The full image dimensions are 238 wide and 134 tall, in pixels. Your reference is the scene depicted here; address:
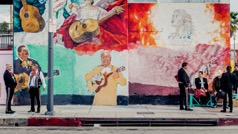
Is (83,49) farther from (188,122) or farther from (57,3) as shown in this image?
(188,122)

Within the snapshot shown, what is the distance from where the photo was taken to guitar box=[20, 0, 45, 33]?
56.0 ft

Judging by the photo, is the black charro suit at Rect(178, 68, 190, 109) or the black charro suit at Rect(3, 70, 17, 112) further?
the black charro suit at Rect(178, 68, 190, 109)

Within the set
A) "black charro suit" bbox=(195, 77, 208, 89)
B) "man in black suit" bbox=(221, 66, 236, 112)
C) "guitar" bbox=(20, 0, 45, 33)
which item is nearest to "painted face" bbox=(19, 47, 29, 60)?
"guitar" bbox=(20, 0, 45, 33)

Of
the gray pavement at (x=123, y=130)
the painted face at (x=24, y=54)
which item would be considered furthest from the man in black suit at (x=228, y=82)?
the painted face at (x=24, y=54)

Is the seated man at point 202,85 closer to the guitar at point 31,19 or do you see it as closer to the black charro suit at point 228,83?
the black charro suit at point 228,83

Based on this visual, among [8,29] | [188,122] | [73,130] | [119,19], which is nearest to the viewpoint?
[73,130]

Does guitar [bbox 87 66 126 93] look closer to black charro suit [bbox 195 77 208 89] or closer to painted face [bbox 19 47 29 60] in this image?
painted face [bbox 19 47 29 60]

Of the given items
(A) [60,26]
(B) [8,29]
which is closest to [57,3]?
(A) [60,26]

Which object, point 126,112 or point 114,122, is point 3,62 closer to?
point 126,112

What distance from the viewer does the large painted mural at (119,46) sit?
55.7 feet

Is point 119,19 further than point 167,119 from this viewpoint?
Yes

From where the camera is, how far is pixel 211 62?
1703cm

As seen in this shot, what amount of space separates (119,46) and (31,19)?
12.2ft

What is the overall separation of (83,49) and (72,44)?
0.49 meters
